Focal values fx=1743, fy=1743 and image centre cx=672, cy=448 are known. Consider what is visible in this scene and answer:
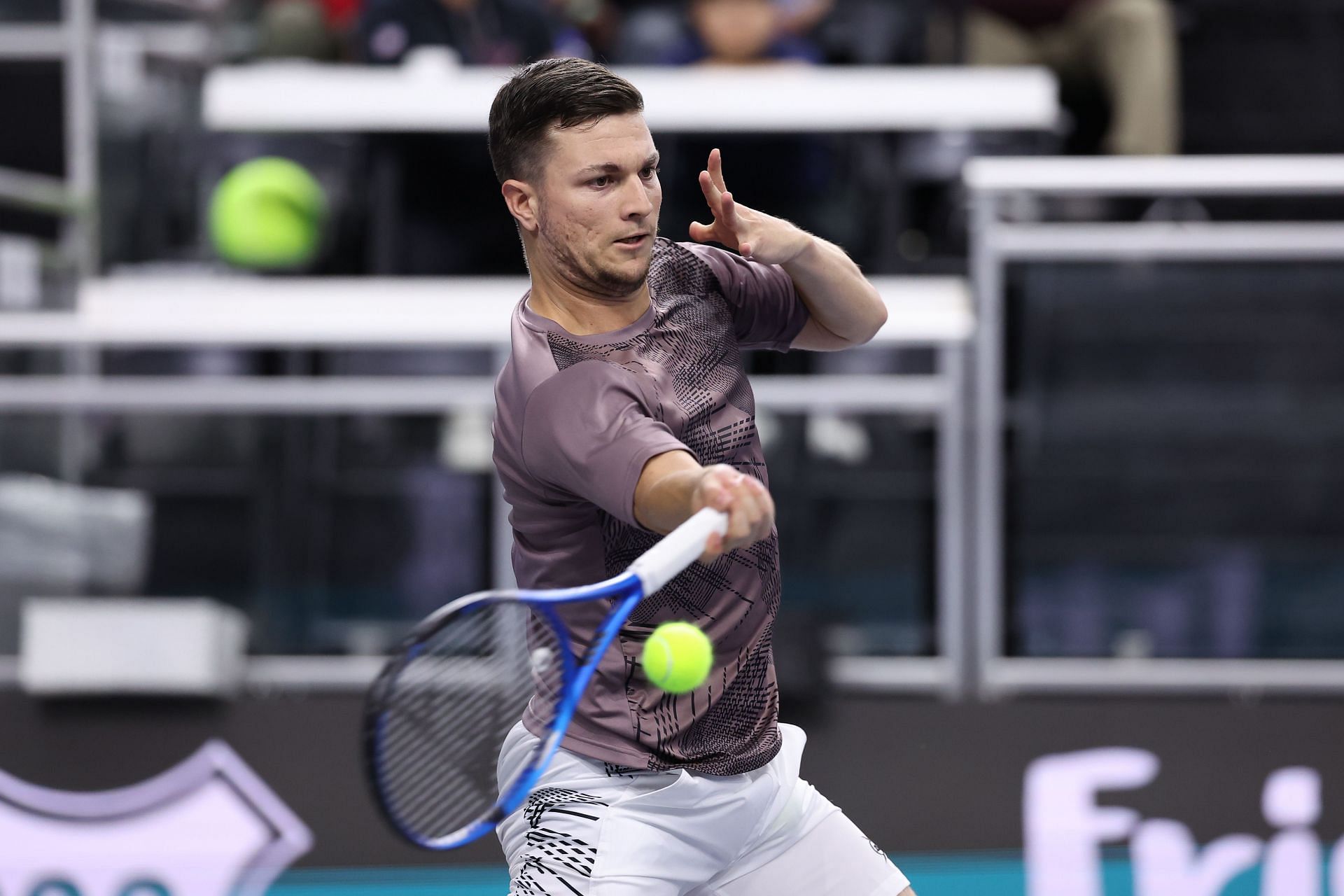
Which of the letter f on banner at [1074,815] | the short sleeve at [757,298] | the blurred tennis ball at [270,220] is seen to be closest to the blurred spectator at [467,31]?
the blurred tennis ball at [270,220]

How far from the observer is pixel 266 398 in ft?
16.6

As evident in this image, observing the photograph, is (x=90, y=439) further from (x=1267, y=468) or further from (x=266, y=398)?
(x=1267, y=468)

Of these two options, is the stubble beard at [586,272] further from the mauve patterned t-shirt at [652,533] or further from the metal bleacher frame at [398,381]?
the metal bleacher frame at [398,381]

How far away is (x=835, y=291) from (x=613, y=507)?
0.66m

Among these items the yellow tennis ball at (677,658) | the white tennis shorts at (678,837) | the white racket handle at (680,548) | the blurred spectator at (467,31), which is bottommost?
the white tennis shorts at (678,837)

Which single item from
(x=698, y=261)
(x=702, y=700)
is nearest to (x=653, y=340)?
(x=698, y=261)

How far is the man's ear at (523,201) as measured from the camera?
2518 millimetres

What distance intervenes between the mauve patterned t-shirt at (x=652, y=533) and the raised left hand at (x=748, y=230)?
0.13m

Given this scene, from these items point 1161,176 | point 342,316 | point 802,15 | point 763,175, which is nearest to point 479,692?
point 342,316

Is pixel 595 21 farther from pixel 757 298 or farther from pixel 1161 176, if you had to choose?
pixel 757 298

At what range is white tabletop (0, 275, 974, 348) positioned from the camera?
507 cm

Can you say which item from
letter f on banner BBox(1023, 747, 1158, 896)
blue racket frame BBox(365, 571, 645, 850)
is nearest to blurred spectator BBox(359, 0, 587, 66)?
letter f on banner BBox(1023, 747, 1158, 896)

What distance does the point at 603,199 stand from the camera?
246 cm

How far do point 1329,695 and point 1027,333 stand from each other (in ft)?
4.35
